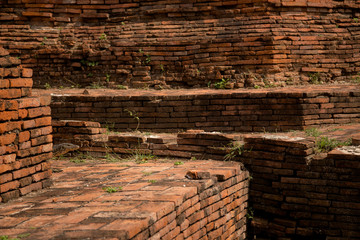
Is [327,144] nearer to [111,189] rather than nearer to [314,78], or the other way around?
[111,189]

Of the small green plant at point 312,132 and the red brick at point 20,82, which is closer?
the red brick at point 20,82

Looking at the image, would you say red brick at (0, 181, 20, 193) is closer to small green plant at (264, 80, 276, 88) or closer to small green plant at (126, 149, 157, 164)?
small green plant at (126, 149, 157, 164)

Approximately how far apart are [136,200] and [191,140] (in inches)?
87.4

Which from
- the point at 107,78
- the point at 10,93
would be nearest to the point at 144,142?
the point at 10,93

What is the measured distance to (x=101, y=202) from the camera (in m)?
3.38

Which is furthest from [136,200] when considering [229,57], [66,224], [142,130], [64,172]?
[229,57]

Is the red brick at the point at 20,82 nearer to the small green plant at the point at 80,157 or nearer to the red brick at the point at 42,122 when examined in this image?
the red brick at the point at 42,122

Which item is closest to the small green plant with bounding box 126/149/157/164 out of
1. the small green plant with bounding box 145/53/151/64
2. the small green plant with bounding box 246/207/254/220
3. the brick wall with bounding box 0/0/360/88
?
the small green plant with bounding box 246/207/254/220

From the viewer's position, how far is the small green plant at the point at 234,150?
16.9ft

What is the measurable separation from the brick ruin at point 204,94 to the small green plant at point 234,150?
89 mm

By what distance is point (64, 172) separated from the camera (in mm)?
4691

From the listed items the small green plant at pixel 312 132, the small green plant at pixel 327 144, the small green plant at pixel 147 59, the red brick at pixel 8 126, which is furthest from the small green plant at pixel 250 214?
the small green plant at pixel 147 59

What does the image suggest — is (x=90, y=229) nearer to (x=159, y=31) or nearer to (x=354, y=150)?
(x=354, y=150)

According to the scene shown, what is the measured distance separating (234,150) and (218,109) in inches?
55.9
